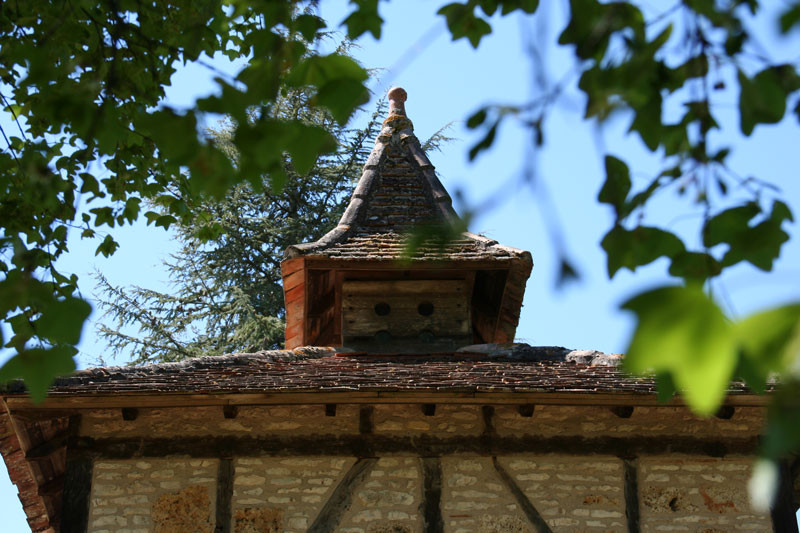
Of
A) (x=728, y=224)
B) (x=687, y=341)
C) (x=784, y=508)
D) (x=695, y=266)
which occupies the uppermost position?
(x=728, y=224)

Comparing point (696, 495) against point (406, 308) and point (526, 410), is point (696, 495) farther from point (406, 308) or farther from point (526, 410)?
point (406, 308)

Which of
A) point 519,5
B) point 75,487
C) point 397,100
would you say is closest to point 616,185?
point 519,5

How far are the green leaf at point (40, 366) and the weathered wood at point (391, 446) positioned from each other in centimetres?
405

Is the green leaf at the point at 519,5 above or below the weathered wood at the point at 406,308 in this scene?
below

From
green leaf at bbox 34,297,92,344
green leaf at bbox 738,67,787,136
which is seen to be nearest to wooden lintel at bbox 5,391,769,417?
green leaf at bbox 34,297,92,344

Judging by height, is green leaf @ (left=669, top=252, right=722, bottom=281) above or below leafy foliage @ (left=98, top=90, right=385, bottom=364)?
below

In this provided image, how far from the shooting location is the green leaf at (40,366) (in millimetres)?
3051

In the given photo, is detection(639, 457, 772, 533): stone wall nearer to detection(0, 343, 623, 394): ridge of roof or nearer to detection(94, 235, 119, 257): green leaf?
detection(0, 343, 623, 394): ridge of roof

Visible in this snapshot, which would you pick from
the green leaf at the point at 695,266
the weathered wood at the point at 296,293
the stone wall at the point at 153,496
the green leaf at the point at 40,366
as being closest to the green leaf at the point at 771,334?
the green leaf at the point at 695,266

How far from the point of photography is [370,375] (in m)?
7.31

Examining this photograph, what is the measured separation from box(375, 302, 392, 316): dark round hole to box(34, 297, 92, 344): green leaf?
685 cm

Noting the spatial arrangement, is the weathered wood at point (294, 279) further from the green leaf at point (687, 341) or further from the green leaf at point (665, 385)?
the green leaf at point (687, 341)

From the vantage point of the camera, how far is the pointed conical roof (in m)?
9.75

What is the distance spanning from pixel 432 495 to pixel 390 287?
3477 mm
